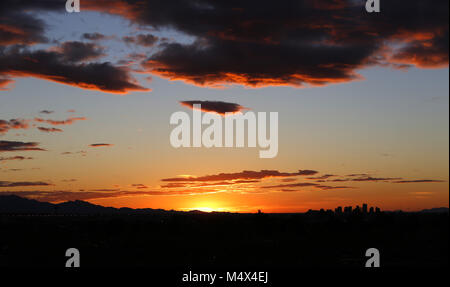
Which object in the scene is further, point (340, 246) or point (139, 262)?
point (340, 246)

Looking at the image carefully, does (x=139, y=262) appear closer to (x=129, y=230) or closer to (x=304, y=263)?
(x=304, y=263)

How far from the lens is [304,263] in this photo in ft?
192

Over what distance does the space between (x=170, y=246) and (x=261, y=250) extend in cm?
1342
